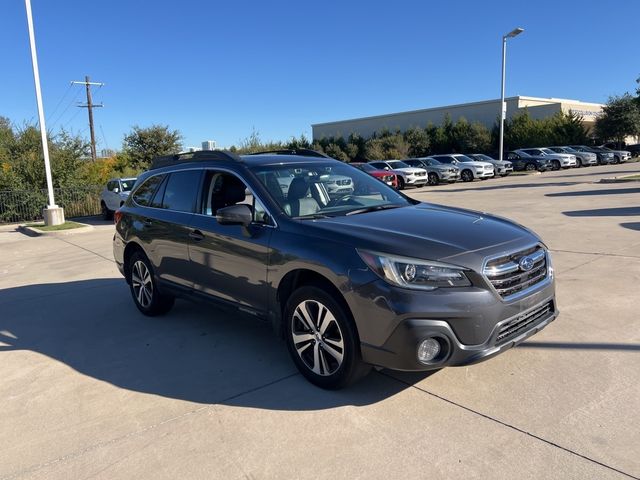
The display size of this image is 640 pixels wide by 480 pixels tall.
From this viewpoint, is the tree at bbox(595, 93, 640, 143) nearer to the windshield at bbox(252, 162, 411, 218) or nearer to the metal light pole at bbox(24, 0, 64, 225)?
the metal light pole at bbox(24, 0, 64, 225)

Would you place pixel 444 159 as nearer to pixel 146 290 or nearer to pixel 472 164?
pixel 472 164

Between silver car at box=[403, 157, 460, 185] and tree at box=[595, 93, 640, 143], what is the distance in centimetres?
2639

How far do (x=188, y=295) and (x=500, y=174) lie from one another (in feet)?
103

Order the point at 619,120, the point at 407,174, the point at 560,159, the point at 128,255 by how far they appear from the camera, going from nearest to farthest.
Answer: the point at 128,255 < the point at 407,174 < the point at 560,159 < the point at 619,120

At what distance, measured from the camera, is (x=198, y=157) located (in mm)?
5242

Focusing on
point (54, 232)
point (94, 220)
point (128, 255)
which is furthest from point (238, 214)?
point (94, 220)

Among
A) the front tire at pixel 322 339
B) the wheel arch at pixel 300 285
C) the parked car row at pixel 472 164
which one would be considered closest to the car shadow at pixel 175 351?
the front tire at pixel 322 339

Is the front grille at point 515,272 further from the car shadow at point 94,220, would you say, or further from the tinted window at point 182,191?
the car shadow at point 94,220

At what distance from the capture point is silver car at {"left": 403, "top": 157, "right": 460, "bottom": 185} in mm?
29281

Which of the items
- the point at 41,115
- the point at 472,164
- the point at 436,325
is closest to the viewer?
the point at 436,325

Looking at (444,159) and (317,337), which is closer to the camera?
(317,337)

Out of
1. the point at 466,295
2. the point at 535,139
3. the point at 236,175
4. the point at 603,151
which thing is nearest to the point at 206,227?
the point at 236,175

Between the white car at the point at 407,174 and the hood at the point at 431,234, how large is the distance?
2329 cm

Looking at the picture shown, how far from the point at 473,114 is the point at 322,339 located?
59055mm
